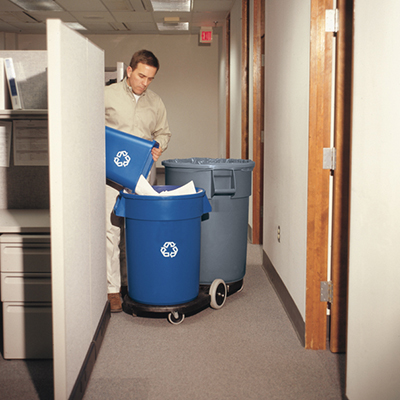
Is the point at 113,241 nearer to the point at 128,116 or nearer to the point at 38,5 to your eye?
the point at 128,116

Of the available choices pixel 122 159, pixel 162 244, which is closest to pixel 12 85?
pixel 122 159

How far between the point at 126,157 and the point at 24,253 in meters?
0.69

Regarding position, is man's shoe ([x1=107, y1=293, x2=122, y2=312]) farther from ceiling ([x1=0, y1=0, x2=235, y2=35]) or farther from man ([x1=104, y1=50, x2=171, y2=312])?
ceiling ([x1=0, y1=0, x2=235, y2=35])

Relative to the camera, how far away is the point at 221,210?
2.39 meters

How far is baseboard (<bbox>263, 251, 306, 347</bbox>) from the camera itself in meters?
2.01

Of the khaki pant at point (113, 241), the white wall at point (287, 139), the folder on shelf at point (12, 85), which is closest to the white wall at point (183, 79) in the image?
the white wall at point (287, 139)

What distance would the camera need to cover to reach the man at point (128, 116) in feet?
7.70

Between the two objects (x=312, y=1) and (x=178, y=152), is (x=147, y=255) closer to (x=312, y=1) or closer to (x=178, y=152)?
(x=312, y=1)

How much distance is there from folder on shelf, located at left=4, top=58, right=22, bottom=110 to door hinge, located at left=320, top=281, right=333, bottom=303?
149 centimetres

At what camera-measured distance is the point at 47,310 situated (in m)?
1.74

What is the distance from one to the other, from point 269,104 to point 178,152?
5.91m

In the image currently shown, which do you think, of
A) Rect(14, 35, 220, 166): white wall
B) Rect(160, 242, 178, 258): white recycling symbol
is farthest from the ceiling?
Rect(160, 242, 178, 258): white recycling symbol

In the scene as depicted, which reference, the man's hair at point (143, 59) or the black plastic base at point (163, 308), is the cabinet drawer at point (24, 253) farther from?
the man's hair at point (143, 59)

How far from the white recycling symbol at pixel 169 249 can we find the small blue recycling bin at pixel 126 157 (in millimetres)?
336
